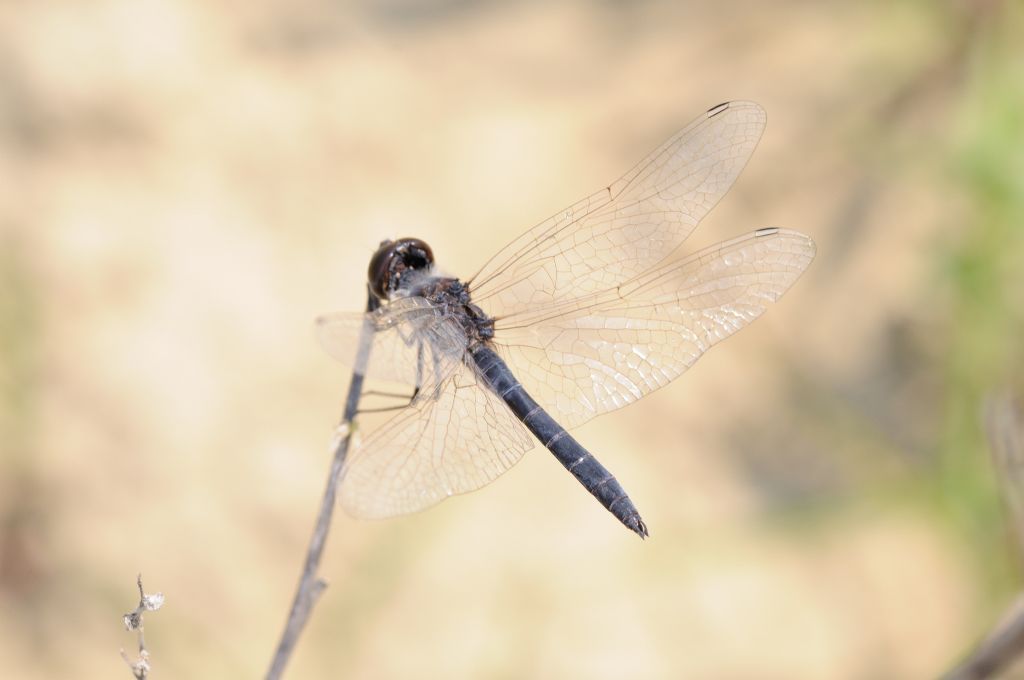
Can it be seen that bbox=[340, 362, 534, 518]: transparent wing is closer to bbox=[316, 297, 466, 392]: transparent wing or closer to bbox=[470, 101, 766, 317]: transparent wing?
bbox=[316, 297, 466, 392]: transparent wing

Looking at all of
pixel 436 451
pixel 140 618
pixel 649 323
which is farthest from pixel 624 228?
pixel 140 618

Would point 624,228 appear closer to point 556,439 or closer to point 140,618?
point 556,439

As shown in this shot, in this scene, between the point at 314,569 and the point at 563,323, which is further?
the point at 563,323

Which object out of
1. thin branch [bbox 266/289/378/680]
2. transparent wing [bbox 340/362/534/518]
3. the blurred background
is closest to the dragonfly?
transparent wing [bbox 340/362/534/518]

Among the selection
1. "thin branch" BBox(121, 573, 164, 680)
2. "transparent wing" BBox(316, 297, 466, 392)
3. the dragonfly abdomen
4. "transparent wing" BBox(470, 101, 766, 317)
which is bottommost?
"thin branch" BBox(121, 573, 164, 680)

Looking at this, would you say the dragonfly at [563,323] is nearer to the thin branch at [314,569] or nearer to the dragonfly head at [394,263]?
the dragonfly head at [394,263]

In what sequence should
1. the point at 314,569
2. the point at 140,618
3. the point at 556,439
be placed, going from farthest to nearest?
the point at 556,439
the point at 314,569
the point at 140,618
